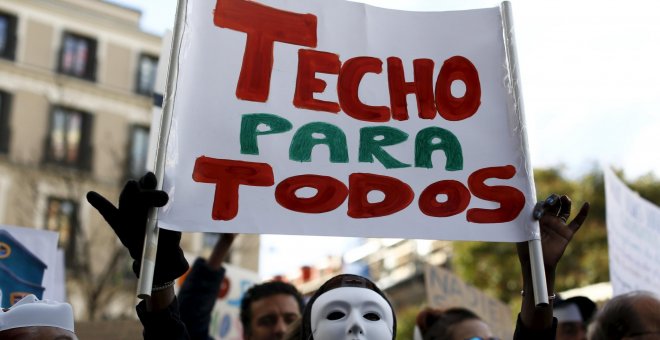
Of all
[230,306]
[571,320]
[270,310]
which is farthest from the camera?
[230,306]

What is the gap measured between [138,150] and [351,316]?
20437 millimetres

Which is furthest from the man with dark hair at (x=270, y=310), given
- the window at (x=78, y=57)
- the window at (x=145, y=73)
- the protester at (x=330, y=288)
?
the window at (x=145, y=73)

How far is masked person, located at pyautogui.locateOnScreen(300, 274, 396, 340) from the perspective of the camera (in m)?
2.43

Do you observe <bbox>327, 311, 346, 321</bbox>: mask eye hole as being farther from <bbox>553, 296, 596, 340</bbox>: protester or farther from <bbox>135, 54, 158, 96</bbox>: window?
<bbox>135, 54, 158, 96</bbox>: window

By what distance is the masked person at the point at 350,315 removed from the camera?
243 cm

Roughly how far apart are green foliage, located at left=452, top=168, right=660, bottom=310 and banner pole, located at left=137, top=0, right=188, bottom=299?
17020mm

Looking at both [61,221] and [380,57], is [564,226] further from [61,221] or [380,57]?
[61,221]

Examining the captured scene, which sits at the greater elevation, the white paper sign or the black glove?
the white paper sign

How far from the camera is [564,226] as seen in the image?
2.49 meters

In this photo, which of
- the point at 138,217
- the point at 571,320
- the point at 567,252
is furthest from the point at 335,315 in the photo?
the point at 567,252

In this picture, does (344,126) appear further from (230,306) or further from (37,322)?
(230,306)

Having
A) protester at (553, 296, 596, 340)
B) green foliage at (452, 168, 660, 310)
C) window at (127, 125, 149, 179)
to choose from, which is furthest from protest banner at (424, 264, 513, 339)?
window at (127, 125, 149, 179)

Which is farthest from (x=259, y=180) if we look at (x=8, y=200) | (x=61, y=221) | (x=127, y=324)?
(x=8, y=200)

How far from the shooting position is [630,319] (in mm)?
2686
